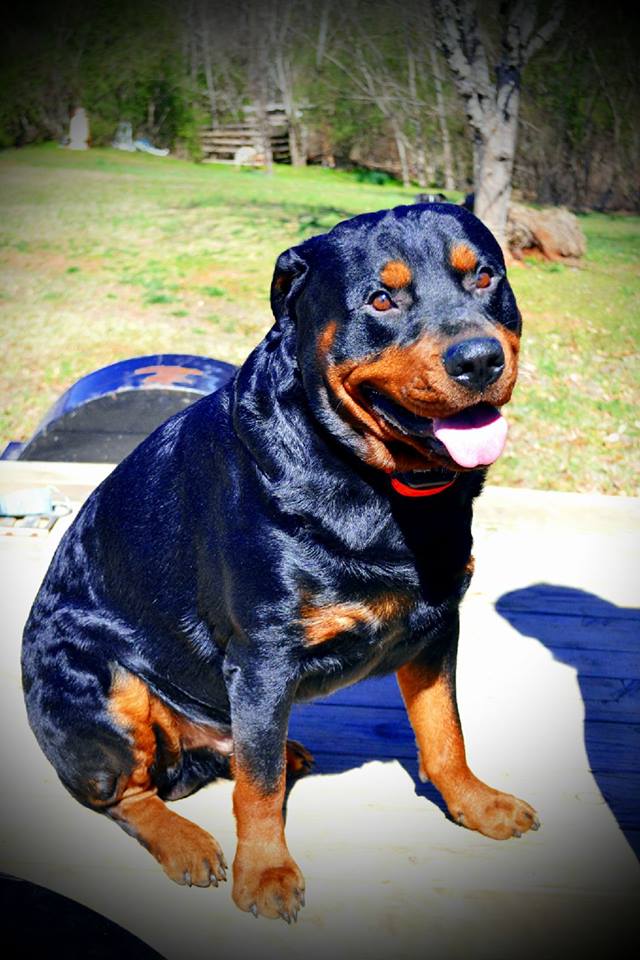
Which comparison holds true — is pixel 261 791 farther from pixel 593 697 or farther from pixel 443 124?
pixel 443 124

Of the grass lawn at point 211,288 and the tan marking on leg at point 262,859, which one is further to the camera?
the grass lawn at point 211,288

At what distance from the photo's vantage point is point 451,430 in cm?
183

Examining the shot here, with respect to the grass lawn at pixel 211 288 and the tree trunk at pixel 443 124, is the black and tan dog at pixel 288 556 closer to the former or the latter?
the grass lawn at pixel 211 288

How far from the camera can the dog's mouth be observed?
6.00 ft

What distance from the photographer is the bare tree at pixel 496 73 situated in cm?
827

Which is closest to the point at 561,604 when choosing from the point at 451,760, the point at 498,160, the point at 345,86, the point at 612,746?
the point at 612,746

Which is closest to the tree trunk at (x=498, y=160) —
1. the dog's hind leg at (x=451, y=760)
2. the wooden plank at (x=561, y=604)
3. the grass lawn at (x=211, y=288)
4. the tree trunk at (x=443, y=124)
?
the grass lawn at (x=211, y=288)

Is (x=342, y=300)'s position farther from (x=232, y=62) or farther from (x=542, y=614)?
(x=232, y=62)

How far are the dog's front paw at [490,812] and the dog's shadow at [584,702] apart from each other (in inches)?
3.2

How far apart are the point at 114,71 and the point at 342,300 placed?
437 inches

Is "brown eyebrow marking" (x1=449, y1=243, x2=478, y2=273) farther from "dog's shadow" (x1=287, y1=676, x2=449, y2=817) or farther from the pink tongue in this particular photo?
"dog's shadow" (x1=287, y1=676, x2=449, y2=817)

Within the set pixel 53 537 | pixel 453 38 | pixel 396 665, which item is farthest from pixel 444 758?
pixel 453 38

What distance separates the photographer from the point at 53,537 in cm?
368

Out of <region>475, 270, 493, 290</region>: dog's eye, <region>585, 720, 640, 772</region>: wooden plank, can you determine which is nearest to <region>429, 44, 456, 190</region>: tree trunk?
<region>585, 720, 640, 772</region>: wooden plank
